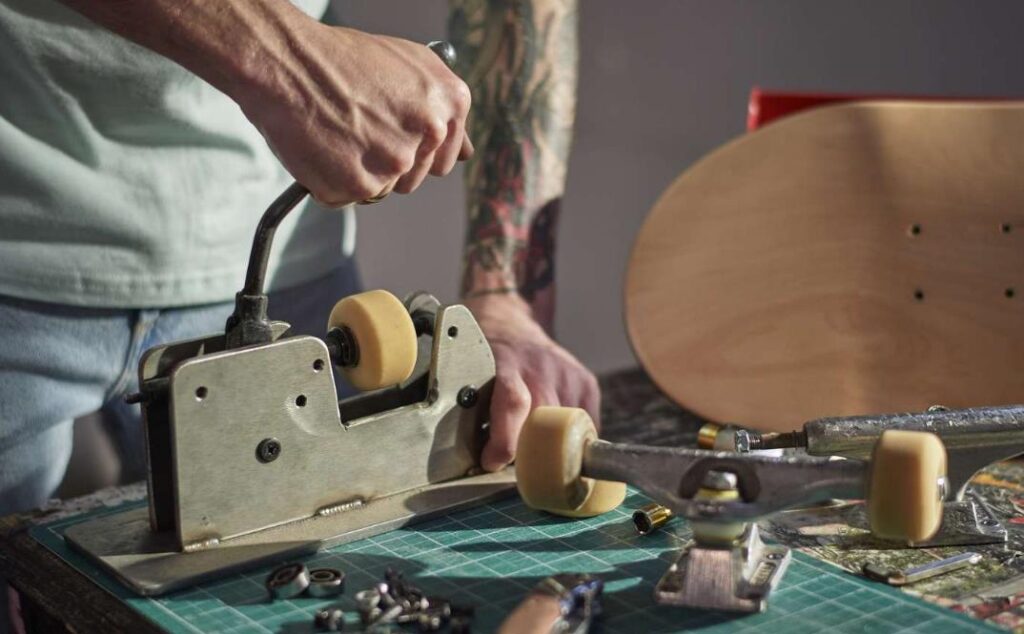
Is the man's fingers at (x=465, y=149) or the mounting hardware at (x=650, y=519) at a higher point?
the man's fingers at (x=465, y=149)

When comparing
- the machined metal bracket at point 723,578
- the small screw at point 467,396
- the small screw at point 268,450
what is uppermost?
the small screw at point 467,396

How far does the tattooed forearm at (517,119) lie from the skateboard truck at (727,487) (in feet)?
2.30

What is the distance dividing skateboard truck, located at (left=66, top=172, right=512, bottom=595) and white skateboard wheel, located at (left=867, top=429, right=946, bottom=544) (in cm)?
42

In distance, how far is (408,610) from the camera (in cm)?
99

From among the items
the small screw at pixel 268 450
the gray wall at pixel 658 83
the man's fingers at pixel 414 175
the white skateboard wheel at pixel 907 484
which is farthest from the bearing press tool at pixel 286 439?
the gray wall at pixel 658 83

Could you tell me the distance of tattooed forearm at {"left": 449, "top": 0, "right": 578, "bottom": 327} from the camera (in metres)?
1.78

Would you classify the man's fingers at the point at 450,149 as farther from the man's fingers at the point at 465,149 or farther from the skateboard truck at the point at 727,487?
the skateboard truck at the point at 727,487

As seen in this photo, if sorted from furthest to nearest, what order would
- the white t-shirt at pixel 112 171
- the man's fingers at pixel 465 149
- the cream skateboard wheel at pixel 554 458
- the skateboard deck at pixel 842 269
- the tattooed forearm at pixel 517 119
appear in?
the tattooed forearm at pixel 517 119 → the skateboard deck at pixel 842 269 → the white t-shirt at pixel 112 171 → the man's fingers at pixel 465 149 → the cream skateboard wheel at pixel 554 458

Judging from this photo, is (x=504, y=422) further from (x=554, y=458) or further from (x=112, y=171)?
(x=112, y=171)

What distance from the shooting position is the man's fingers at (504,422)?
1.29 m

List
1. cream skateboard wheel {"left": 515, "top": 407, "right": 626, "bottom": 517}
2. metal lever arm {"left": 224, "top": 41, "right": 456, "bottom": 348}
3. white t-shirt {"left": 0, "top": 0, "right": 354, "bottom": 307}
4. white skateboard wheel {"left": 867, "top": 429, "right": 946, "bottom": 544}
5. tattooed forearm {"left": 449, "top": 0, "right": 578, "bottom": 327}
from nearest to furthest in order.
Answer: white skateboard wheel {"left": 867, "top": 429, "right": 946, "bottom": 544} < cream skateboard wheel {"left": 515, "top": 407, "right": 626, "bottom": 517} < metal lever arm {"left": 224, "top": 41, "right": 456, "bottom": 348} < white t-shirt {"left": 0, "top": 0, "right": 354, "bottom": 307} < tattooed forearm {"left": 449, "top": 0, "right": 578, "bottom": 327}

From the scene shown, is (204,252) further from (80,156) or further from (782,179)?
(782,179)

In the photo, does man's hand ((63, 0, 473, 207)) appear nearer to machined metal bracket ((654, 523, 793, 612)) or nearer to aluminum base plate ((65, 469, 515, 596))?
aluminum base plate ((65, 469, 515, 596))

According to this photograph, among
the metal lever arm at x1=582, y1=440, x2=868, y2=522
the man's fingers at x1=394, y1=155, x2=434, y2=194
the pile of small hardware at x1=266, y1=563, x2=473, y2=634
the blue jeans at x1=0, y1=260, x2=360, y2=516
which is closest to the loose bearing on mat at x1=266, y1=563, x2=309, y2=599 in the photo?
the pile of small hardware at x1=266, y1=563, x2=473, y2=634
